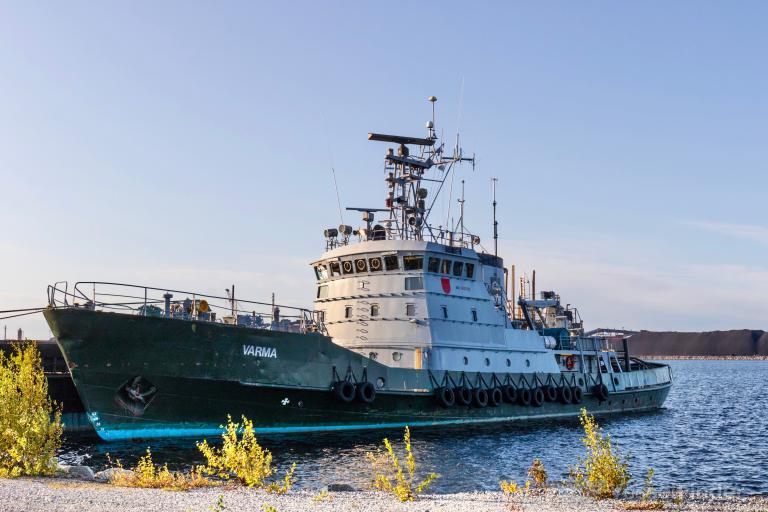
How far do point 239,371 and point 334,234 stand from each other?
846cm

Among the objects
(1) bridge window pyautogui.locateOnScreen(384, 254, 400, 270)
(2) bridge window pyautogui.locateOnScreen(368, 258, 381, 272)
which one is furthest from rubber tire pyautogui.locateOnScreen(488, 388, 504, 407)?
(2) bridge window pyautogui.locateOnScreen(368, 258, 381, 272)

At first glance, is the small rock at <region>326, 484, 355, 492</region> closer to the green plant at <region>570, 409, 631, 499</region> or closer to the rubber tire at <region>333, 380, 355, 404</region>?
the green plant at <region>570, 409, 631, 499</region>

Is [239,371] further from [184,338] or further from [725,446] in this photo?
[725,446]

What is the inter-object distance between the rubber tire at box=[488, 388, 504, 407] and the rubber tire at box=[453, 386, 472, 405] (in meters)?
Result: 1.27

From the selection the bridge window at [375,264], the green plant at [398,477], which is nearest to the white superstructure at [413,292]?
the bridge window at [375,264]

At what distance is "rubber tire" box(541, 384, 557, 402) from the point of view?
3045cm

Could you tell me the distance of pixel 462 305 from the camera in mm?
27578

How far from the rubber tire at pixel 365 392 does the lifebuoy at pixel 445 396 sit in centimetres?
292

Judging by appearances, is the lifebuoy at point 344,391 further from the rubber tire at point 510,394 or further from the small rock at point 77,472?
the small rock at point 77,472

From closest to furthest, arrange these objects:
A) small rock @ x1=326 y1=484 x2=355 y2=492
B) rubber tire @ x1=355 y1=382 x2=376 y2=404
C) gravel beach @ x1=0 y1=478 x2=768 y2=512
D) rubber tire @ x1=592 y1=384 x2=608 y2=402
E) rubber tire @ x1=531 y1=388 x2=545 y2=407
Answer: gravel beach @ x1=0 y1=478 x2=768 y2=512
small rock @ x1=326 y1=484 x2=355 y2=492
rubber tire @ x1=355 y1=382 x2=376 y2=404
rubber tire @ x1=531 y1=388 x2=545 y2=407
rubber tire @ x1=592 y1=384 x2=608 y2=402

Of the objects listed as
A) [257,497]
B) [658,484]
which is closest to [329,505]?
[257,497]

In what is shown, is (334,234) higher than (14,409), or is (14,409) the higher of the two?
(334,234)

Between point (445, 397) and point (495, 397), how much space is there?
2772mm

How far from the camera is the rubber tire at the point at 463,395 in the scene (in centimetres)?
2636
